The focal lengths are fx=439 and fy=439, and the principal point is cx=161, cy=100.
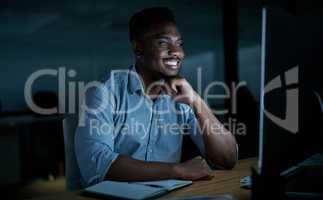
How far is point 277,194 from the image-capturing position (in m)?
1.13

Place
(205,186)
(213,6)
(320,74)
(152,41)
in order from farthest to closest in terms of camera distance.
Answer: (213,6) < (152,41) < (205,186) < (320,74)

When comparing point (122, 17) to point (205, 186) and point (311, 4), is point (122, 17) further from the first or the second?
point (205, 186)

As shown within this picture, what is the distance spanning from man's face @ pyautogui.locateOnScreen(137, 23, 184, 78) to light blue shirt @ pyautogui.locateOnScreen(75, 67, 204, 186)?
0.11 meters

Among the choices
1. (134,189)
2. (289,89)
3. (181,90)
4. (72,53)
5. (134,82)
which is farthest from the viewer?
(72,53)

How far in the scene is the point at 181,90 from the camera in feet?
6.28

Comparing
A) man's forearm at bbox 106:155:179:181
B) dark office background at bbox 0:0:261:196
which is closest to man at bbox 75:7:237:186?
man's forearm at bbox 106:155:179:181

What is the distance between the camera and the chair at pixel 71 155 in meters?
1.79

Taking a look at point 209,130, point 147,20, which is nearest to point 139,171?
point 209,130

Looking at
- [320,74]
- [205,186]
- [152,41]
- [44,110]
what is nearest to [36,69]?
[44,110]

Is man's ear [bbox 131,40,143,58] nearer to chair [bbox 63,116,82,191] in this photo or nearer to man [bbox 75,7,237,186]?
man [bbox 75,7,237,186]

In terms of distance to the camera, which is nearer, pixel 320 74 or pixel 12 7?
pixel 320 74

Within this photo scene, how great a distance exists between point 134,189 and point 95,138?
0.39m

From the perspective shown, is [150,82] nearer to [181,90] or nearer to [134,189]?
[181,90]

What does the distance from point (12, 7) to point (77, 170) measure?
3.00m
